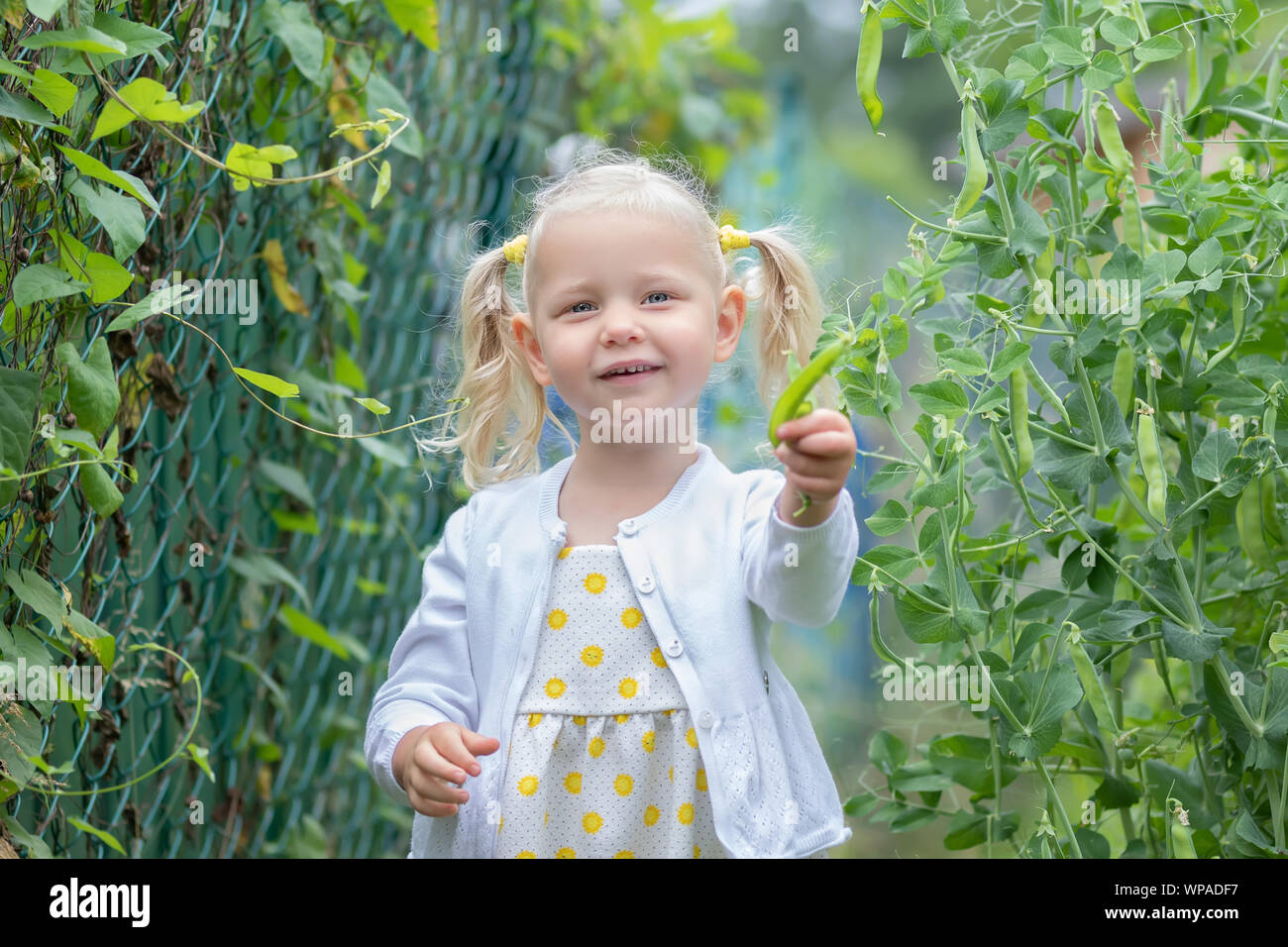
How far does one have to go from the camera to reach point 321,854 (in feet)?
7.97

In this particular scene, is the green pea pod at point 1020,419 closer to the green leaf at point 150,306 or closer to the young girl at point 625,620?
the young girl at point 625,620

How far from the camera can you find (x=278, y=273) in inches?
87.4

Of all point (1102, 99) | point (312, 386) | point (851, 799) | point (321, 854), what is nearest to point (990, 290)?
point (1102, 99)

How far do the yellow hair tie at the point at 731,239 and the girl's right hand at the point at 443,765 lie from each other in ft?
2.34

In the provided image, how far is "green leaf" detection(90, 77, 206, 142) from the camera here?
1328 mm

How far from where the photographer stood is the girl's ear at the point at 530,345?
63.4 inches

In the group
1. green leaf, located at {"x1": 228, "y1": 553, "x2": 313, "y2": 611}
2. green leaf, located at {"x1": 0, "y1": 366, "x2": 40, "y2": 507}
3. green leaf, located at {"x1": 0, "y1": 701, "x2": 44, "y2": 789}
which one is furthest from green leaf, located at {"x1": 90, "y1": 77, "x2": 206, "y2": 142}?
green leaf, located at {"x1": 228, "y1": 553, "x2": 313, "y2": 611}

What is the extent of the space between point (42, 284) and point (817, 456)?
862 mm

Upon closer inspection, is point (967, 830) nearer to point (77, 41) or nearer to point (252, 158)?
point (252, 158)

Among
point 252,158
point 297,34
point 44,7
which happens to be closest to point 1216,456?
point 252,158

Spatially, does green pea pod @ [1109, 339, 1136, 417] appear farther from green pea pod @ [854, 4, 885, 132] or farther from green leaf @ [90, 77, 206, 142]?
green leaf @ [90, 77, 206, 142]

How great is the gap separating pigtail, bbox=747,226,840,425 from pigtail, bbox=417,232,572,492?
346mm
